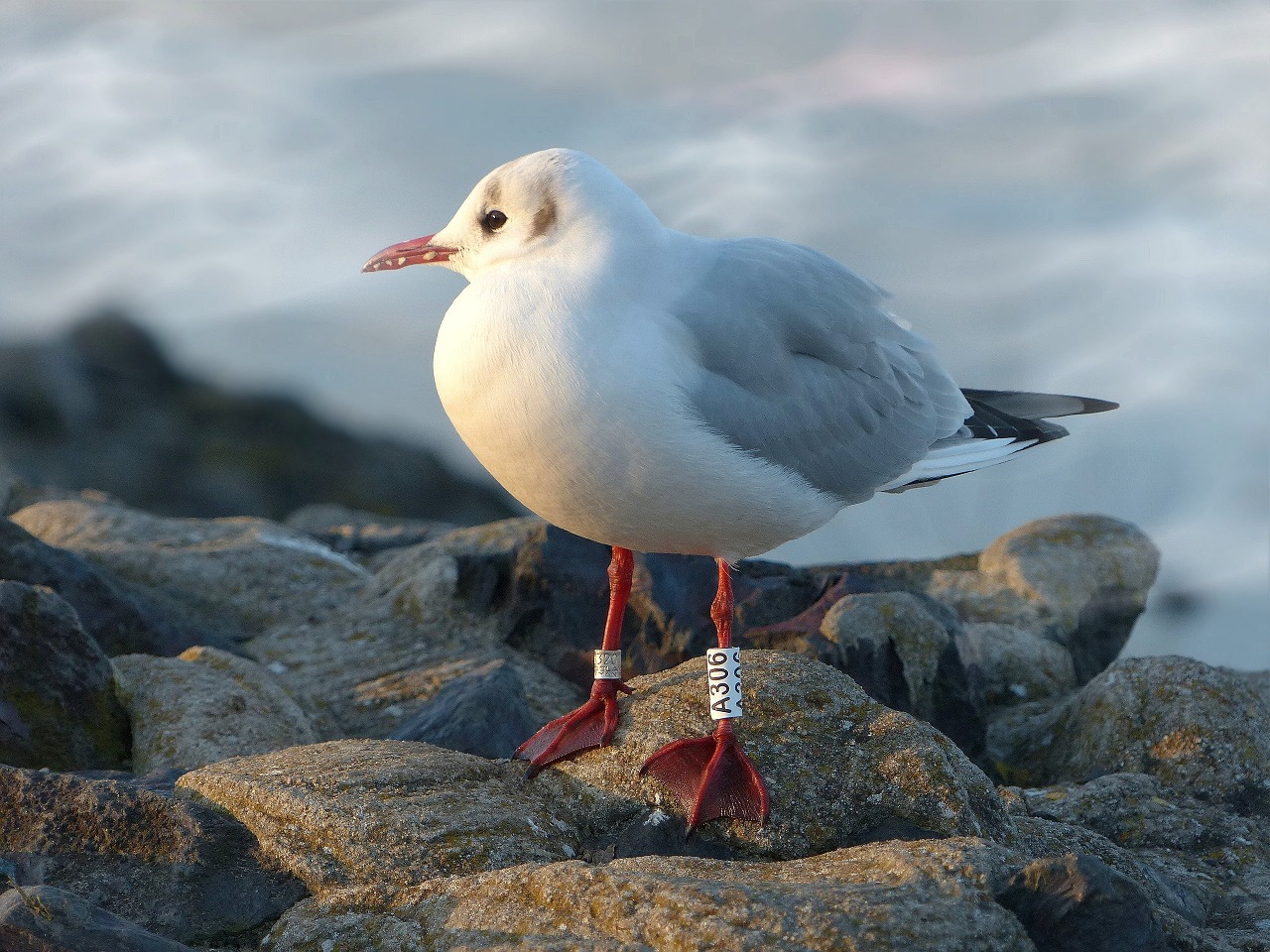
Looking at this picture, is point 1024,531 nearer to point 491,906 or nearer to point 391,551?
point 391,551

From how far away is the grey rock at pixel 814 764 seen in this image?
15.7ft

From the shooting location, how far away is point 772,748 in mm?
5098

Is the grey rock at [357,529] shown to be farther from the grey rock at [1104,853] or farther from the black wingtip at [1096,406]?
the grey rock at [1104,853]

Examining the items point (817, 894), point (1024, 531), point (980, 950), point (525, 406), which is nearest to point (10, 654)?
point (525, 406)

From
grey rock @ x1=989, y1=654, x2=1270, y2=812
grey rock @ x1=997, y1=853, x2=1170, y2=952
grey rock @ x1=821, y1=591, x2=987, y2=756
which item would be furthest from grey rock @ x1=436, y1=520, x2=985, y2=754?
grey rock @ x1=997, y1=853, x2=1170, y2=952

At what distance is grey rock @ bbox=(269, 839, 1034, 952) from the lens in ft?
11.7

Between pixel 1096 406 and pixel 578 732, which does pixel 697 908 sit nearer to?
pixel 578 732

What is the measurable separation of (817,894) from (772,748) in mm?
1383

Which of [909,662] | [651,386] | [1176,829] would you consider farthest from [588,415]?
[1176,829]

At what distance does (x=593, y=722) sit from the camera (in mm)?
5406

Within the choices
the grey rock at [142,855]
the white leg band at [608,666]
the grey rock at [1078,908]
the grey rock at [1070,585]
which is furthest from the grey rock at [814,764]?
the grey rock at [1070,585]

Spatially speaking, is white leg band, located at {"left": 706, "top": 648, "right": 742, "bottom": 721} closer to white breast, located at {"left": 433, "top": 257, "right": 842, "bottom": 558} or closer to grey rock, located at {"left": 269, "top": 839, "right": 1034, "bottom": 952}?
white breast, located at {"left": 433, "top": 257, "right": 842, "bottom": 558}

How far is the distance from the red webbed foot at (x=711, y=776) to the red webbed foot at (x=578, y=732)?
313 millimetres

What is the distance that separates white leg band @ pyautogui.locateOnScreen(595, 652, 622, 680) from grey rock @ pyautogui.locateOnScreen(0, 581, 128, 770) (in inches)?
100
